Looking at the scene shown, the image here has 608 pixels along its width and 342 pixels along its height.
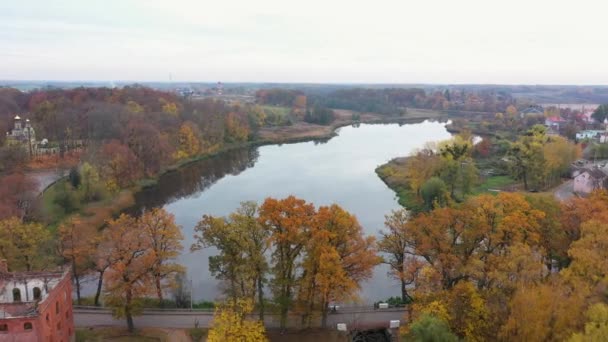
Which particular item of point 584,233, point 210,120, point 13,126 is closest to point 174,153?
point 210,120

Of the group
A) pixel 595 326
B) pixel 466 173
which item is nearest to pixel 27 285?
pixel 595 326

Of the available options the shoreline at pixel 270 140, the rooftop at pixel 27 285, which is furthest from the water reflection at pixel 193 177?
the rooftop at pixel 27 285

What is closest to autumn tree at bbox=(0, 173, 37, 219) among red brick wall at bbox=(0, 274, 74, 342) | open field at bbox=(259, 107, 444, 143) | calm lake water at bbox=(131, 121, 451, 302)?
calm lake water at bbox=(131, 121, 451, 302)

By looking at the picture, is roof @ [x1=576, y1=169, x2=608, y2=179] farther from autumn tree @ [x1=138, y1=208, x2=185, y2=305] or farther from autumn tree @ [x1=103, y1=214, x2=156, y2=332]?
autumn tree @ [x1=103, y1=214, x2=156, y2=332]

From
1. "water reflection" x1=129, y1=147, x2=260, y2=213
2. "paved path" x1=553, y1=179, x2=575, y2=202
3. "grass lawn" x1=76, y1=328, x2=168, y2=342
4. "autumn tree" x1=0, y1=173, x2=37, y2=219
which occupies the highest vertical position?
"autumn tree" x1=0, y1=173, x2=37, y2=219

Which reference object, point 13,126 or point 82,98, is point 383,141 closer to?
point 82,98
